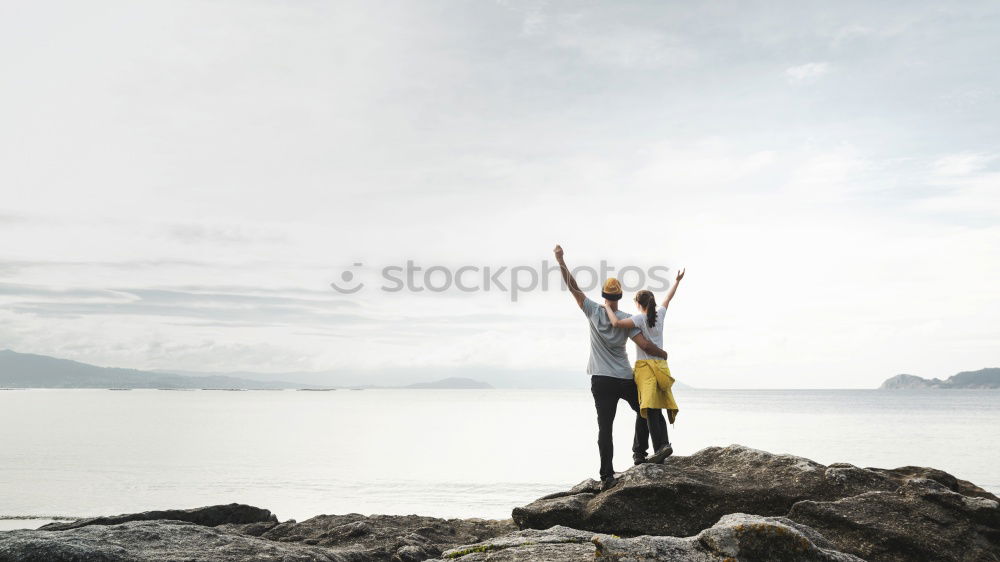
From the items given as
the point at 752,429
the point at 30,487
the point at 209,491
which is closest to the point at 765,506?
the point at 209,491

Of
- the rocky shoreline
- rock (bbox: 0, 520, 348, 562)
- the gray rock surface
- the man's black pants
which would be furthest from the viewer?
the man's black pants

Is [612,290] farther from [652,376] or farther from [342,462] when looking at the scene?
[342,462]

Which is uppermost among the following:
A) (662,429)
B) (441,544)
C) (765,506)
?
(662,429)

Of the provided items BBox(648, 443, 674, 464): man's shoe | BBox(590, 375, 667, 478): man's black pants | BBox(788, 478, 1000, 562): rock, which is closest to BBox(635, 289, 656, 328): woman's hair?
BBox(590, 375, 667, 478): man's black pants

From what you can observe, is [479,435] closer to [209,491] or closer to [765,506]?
[209,491]

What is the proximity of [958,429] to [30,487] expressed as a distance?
324 ft

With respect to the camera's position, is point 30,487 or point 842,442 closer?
point 30,487

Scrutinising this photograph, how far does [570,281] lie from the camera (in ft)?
33.8

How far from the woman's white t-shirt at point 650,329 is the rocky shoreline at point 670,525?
1755 mm

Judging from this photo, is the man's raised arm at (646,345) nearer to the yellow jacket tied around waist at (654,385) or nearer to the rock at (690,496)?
the yellow jacket tied around waist at (654,385)

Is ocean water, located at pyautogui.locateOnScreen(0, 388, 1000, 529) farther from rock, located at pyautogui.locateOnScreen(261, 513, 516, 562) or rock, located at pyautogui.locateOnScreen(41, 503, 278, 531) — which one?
rock, located at pyautogui.locateOnScreen(261, 513, 516, 562)

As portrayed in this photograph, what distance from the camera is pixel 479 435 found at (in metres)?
72.5

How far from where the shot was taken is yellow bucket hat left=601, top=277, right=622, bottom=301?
10381mm

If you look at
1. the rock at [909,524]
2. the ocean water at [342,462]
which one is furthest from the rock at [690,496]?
the ocean water at [342,462]
